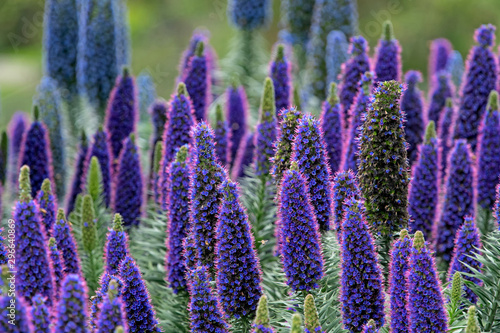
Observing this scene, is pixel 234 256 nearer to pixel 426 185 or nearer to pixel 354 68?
pixel 426 185

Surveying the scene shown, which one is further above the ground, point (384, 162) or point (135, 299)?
point (384, 162)

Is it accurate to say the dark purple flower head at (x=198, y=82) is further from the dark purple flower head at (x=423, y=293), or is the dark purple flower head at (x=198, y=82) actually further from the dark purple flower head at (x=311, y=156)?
the dark purple flower head at (x=423, y=293)

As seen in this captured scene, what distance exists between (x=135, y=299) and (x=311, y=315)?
1.29 m

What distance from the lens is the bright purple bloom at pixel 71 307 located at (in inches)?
142

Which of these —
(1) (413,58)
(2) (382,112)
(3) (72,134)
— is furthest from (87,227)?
(1) (413,58)

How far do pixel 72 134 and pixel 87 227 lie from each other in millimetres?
4517

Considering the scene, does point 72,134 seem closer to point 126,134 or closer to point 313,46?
point 126,134

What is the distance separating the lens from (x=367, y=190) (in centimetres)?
506

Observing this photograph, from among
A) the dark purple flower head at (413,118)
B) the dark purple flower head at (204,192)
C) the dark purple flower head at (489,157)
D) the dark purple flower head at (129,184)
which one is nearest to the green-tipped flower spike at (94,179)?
the dark purple flower head at (129,184)

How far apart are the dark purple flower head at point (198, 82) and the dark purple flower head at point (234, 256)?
112 inches

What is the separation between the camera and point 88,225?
599 centimetres

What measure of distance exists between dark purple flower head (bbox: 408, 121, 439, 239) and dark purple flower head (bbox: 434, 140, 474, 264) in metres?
0.11

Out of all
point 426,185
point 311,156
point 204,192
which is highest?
point 311,156

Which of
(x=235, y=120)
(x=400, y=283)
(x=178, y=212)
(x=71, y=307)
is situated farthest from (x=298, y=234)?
(x=235, y=120)
